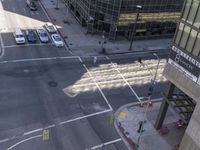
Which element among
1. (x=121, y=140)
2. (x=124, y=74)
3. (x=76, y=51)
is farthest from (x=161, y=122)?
(x=76, y=51)

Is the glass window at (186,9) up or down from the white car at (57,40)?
up

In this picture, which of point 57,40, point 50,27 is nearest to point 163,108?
point 57,40

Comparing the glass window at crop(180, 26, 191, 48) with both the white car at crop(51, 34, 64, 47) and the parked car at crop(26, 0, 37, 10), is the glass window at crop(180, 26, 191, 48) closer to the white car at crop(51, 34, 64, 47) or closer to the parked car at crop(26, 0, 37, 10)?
the white car at crop(51, 34, 64, 47)

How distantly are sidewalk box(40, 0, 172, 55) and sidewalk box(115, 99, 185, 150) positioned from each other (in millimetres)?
19455

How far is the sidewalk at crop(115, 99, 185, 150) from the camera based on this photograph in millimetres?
48562

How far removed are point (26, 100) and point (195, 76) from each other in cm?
2576

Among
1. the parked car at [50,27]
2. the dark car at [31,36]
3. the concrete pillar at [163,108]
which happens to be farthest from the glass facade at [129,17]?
the concrete pillar at [163,108]

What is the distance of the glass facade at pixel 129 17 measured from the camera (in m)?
73.9

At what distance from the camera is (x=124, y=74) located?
64.4m

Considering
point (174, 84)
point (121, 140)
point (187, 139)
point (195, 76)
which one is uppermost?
point (195, 76)

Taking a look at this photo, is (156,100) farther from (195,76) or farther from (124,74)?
(195,76)

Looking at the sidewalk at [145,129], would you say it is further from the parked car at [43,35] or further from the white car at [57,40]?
the parked car at [43,35]

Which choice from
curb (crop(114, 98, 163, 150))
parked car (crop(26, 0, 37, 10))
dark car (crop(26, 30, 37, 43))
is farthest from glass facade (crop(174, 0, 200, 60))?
parked car (crop(26, 0, 37, 10))

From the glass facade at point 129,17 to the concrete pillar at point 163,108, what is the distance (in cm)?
2695
